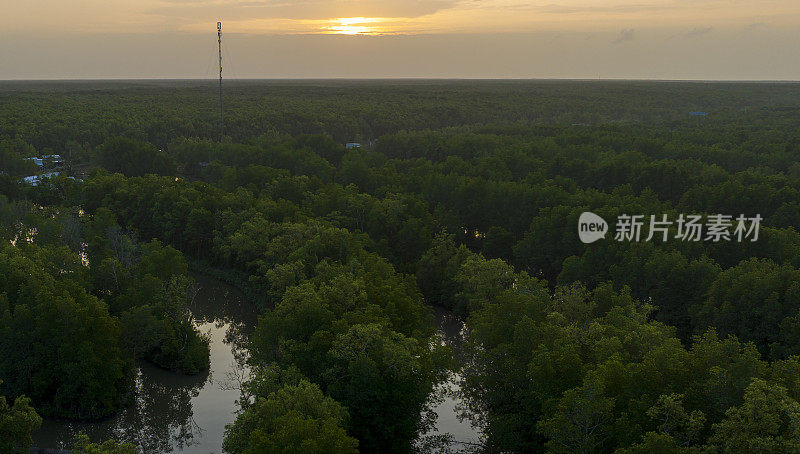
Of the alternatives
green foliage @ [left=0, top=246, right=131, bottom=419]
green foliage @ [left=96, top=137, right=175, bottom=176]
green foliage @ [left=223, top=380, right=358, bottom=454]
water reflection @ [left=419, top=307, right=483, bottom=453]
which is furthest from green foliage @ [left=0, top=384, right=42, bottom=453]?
green foliage @ [left=96, top=137, right=175, bottom=176]

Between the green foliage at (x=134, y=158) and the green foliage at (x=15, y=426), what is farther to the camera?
the green foliage at (x=134, y=158)

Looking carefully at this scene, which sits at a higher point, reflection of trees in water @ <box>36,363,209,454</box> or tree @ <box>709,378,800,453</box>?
tree @ <box>709,378,800,453</box>

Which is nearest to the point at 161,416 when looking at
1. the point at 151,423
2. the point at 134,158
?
the point at 151,423

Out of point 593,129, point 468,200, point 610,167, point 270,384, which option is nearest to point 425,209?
point 468,200

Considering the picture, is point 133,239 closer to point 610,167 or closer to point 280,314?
point 280,314

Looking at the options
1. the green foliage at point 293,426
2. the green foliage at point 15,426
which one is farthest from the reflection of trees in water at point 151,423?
the green foliage at point 293,426

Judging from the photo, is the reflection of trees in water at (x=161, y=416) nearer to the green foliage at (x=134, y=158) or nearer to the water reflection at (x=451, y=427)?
the water reflection at (x=451, y=427)

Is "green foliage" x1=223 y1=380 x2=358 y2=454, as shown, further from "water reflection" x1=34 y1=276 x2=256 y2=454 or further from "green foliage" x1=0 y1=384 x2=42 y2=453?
"green foliage" x1=0 y1=384 x2=42 y2=453

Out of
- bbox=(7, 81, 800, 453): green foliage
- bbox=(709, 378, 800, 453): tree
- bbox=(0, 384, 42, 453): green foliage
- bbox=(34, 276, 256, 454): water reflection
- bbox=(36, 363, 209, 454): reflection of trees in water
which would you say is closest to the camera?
bbox=(709, 378, 800, 453): tree
